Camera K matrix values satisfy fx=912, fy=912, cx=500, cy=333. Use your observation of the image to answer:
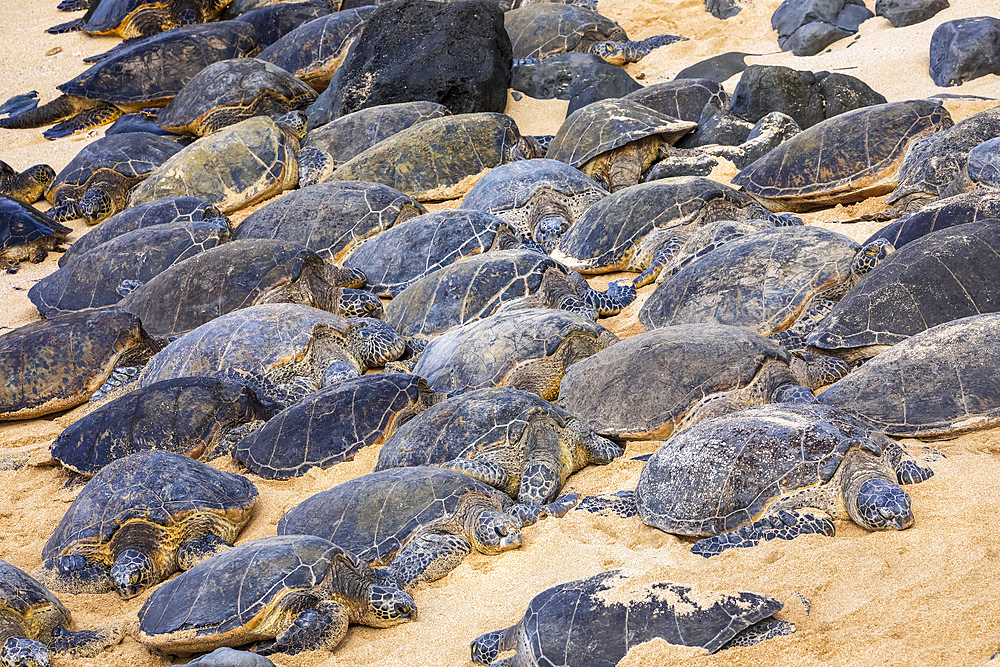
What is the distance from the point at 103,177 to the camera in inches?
476

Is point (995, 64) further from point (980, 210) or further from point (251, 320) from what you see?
point (251, 320)

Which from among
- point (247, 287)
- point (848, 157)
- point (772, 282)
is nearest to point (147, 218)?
point (247, 287)

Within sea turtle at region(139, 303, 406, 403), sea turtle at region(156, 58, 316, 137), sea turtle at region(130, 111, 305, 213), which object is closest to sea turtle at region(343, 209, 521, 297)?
sea turtle at region(139, 303, 406, 403)

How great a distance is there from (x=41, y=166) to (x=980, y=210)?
477 inches

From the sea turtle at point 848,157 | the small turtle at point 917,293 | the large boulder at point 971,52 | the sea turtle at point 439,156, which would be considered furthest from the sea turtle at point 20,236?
the large boulder at point 971,52

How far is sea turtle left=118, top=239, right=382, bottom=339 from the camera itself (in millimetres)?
7809

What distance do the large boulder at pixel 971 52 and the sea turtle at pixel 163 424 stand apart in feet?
27.1

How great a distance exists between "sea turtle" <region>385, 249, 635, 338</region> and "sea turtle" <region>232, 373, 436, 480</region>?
127 centimetres

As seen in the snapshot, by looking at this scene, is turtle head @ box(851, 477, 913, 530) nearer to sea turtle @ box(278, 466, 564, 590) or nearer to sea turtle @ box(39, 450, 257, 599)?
sea turtle @ box(278, 466, 564, 590)

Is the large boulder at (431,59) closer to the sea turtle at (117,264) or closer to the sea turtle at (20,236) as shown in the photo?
the sea turtle at (117,264)

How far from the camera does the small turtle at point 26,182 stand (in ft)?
41.6

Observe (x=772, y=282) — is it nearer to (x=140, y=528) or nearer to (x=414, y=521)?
(x=414, y=521)

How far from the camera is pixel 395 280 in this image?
8.23 meters

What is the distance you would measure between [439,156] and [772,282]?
17.7 feet
